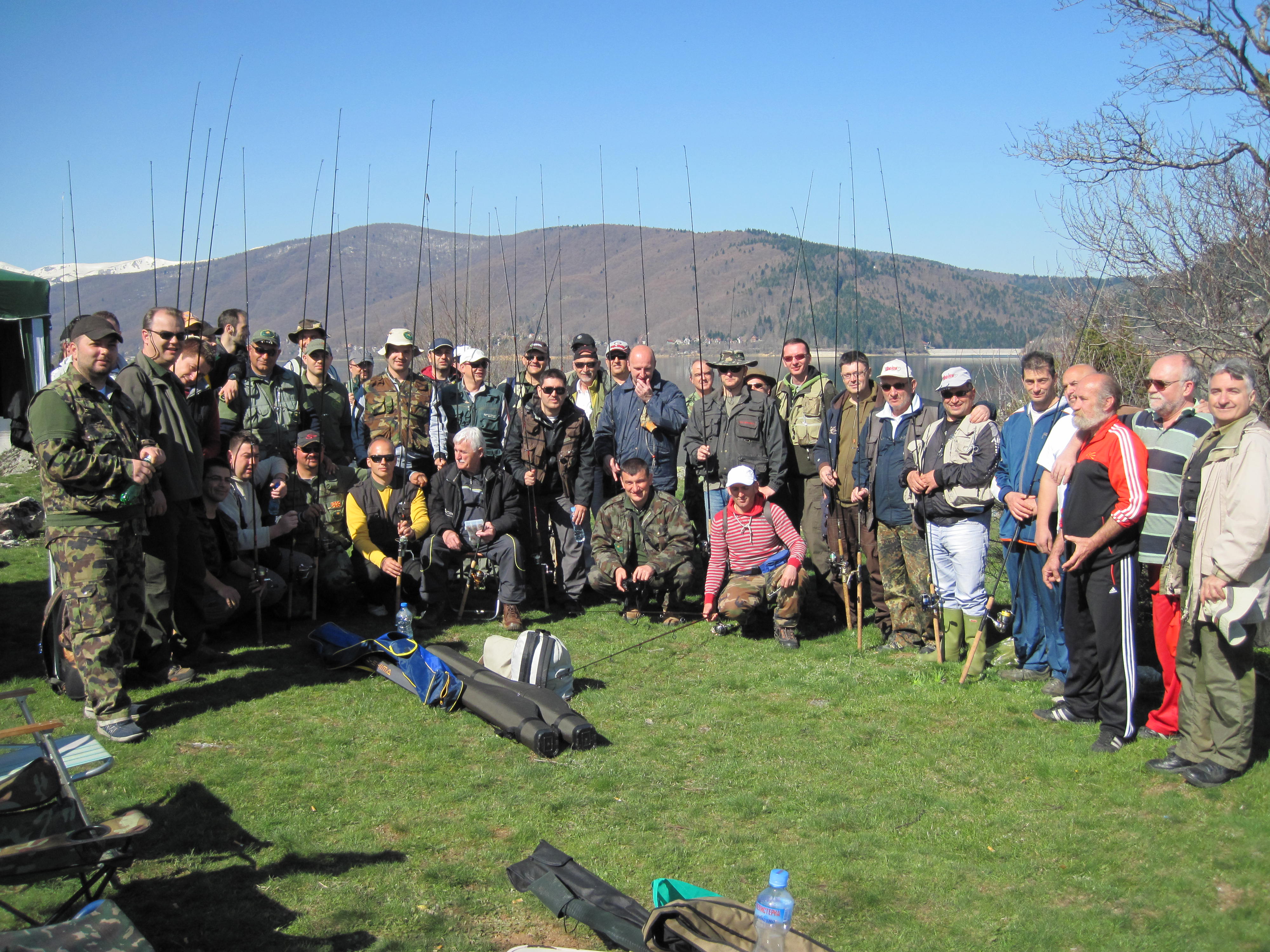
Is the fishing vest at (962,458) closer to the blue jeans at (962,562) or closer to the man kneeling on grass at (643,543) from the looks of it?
the blue jeans at (962,562)

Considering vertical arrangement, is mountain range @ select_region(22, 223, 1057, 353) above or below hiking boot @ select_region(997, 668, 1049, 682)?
above

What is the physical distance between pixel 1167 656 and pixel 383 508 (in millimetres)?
5768

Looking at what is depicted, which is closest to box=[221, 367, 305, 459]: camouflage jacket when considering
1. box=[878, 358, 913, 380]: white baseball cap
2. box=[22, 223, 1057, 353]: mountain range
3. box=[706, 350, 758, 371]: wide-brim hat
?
box=[706, 350, 758, 371]: wide-brim hat

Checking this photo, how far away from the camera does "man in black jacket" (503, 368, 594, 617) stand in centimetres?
788

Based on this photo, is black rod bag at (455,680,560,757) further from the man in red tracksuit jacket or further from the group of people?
the man in red tracksuit jacket

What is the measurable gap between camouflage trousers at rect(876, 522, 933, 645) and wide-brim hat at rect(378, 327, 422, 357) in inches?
171

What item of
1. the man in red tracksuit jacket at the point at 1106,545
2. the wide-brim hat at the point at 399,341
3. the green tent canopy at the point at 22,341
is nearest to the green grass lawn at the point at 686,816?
the man in red tracksuit jacket at the point at 1106,545

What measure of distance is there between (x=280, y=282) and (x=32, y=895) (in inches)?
7712

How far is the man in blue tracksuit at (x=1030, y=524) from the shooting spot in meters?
5.98

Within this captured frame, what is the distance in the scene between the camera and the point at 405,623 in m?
6.67

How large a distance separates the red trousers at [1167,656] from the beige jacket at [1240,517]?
2.05 ft

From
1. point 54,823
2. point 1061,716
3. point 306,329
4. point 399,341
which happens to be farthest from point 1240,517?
point 306,329

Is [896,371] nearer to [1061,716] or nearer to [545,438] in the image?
[1061,716]

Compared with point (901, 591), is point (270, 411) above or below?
above
